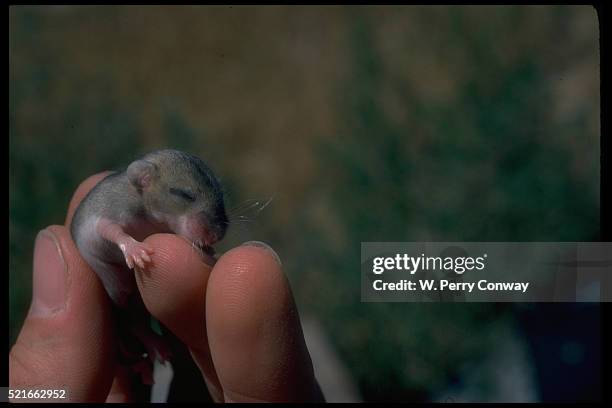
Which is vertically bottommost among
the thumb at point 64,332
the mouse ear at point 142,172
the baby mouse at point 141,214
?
the thumb at point 64,332

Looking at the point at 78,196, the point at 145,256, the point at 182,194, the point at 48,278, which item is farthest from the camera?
the point at 78,196

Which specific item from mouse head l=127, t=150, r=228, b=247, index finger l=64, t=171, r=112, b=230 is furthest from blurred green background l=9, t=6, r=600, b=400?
index finger l=64, t=171, r=112, b=230

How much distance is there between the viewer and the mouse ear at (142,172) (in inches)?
71.6

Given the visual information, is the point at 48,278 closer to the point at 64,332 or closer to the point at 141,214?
the point at 64,332

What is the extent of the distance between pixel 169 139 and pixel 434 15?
1517 millimetres

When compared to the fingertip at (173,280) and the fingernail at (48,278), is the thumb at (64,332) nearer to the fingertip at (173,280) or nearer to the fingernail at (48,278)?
the fingernail at (48,278)

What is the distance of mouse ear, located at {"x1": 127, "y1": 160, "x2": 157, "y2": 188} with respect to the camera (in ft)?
5.97

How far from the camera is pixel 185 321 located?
5.80ft

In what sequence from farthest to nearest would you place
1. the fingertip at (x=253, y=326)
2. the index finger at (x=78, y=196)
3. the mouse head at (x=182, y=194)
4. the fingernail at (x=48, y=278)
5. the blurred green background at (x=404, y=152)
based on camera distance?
1. the blurred green background at (x=404, y=152)
2. the index finger at (x=78, y=196)
3. the fingernail at (x=48, y=278)
4. the mouse head at (x=182, y=194)
5. the fingertip at (x=253, y=326)

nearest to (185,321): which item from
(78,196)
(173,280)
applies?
(173,280)

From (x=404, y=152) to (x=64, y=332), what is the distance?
1.71 m

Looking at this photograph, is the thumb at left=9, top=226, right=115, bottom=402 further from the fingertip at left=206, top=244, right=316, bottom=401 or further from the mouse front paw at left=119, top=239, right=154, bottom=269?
the fingertip at left=206, top=244, right=316, bottom=401

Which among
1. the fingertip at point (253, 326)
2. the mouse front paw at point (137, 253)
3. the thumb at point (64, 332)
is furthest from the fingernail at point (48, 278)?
the fingertip at point (253, 326)

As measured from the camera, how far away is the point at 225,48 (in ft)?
15.0
